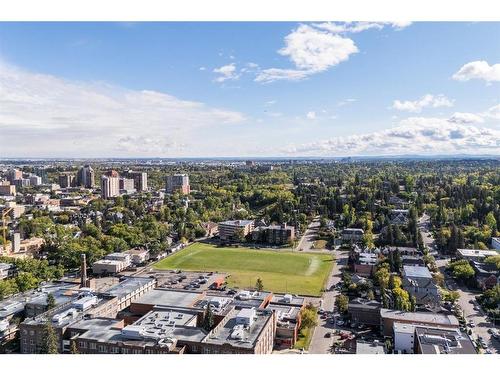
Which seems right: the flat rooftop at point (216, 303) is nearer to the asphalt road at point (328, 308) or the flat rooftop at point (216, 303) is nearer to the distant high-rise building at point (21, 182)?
the asphalt road at point (328, 308)

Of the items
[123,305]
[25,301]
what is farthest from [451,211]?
[25,301]

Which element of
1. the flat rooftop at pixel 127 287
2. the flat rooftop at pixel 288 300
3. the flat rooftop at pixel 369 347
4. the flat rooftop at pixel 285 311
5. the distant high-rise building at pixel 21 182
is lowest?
the flat rooftop at pixel 369 347

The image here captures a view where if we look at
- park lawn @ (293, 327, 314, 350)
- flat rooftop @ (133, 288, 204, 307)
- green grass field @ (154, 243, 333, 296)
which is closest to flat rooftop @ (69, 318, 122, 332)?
flat rooftop @ (133, 288, 204, 307)

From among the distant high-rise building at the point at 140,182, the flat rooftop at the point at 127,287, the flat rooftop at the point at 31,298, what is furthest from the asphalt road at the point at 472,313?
the distant high-rise building at the point at 140,182

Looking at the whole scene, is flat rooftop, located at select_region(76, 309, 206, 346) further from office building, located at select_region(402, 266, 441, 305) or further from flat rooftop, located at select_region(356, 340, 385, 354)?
office building, located at select_region(402, 266, 441, 305)

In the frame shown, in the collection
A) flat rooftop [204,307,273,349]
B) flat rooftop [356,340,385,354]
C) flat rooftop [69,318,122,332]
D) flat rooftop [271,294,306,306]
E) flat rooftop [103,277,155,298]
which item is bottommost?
flat rooftop [356,340,385,354]

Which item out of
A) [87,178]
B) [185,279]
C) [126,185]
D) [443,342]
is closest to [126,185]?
[126,185]
